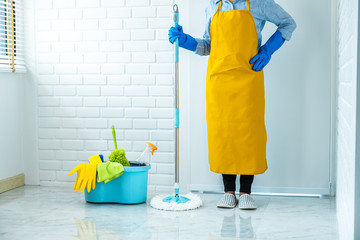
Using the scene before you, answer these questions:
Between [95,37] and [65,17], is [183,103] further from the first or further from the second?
[65,17]

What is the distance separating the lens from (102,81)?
3.80 metres

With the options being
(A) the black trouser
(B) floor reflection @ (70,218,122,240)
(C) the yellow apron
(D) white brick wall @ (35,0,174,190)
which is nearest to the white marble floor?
(B) floor reflection @ (70,218,122,240)

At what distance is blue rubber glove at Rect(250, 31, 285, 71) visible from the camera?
3.13 m

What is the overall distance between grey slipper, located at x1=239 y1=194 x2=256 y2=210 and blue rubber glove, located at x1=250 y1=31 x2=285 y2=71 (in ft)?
2.59

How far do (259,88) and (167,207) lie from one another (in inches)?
36.1

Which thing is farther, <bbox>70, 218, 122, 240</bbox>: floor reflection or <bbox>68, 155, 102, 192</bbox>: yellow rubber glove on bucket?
<bbox>68, 155, 102, 192</bbox>: yellow rubber glove on bucket

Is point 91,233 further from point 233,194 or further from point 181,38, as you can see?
point 181,38

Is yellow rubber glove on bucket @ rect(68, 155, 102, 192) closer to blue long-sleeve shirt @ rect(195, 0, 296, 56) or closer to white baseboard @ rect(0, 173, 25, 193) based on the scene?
white baseboard @ rect(0, 173, 25, 193)

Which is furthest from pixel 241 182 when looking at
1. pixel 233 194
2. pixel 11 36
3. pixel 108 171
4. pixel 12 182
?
pixel 11 36

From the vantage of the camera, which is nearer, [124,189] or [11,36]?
[124,189]

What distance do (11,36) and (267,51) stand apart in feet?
6.19

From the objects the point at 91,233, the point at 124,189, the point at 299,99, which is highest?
the point at 299,99

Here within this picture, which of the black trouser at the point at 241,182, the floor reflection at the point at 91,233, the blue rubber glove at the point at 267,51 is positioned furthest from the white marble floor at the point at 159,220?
the blue rubber glove at the point at 267,51

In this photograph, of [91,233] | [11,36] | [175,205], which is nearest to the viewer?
[91,233]
